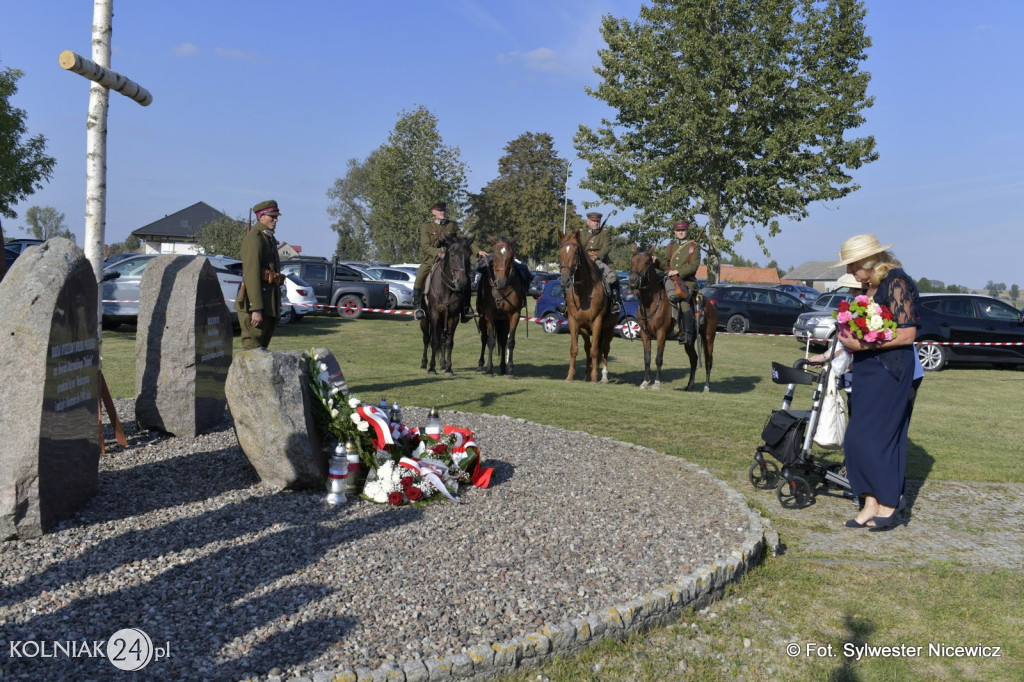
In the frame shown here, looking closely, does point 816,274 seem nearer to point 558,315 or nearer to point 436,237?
point 558,315

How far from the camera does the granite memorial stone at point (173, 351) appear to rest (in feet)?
24.6

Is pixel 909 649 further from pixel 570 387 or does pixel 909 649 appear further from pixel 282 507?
pixel 570 387

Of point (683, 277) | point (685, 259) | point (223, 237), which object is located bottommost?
point (683, 277)

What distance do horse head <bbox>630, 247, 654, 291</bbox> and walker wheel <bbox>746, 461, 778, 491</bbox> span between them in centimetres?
703

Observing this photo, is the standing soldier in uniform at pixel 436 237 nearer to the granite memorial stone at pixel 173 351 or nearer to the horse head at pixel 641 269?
the horse head at pixel 641 269

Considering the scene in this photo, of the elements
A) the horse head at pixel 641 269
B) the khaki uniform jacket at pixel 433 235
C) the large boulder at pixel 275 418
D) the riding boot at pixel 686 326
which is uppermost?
the khaki uniform jacket at pixel 433 235

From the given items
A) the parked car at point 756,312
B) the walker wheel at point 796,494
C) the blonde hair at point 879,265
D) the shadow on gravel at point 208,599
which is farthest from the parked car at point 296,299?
the blonde hair at point 879,265

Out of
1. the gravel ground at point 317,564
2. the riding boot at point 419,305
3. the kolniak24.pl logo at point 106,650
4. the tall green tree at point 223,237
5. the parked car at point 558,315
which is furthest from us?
the tall green tree at point 223,237

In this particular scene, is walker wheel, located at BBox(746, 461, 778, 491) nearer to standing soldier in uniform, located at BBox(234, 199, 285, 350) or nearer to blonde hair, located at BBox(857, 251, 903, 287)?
blonde hair, located at BBox(857, 251, 903, 287)

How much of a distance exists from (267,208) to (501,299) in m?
6.49

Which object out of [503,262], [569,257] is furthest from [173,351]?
[569,257]

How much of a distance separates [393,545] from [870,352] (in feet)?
12.7

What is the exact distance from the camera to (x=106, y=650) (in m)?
3.60

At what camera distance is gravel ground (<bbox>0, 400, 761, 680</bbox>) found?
12.3ft
